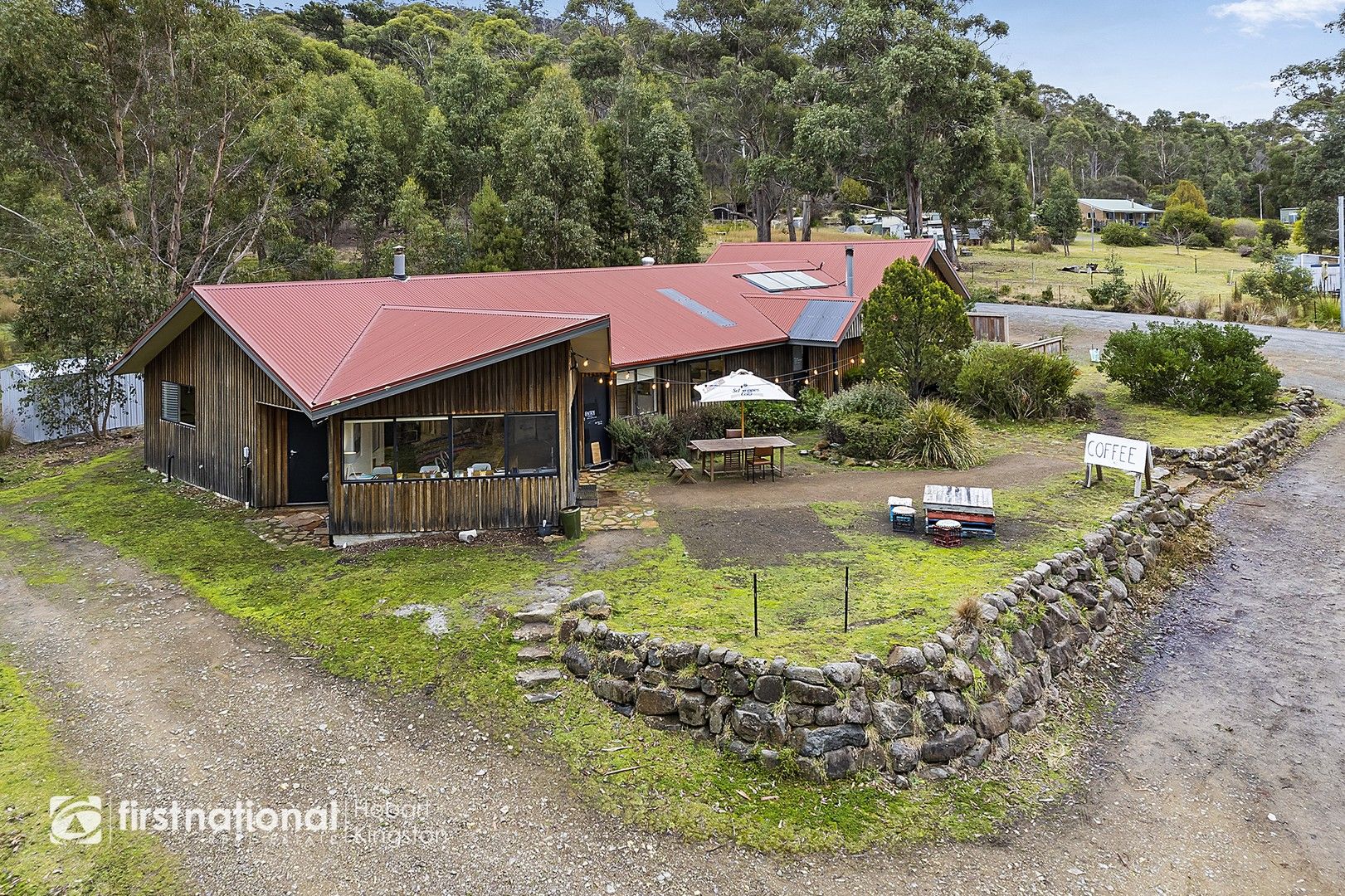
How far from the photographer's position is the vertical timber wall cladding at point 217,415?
1494 cm

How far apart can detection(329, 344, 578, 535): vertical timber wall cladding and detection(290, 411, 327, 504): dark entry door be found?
2335 millimetres

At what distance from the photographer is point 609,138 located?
1464 inches

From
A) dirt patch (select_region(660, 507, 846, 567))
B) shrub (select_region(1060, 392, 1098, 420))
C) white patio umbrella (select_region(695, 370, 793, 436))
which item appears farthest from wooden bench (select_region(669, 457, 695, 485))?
shrub (select_region(1060, 392, 1098, 420))

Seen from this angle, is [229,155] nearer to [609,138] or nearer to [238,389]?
[609,138]

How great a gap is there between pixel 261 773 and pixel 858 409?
14.3 m

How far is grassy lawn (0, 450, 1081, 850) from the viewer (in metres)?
7.59

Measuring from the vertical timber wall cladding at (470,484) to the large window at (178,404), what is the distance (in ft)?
17.4

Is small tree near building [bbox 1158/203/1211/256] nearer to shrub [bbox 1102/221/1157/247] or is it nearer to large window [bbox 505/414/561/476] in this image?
shrub [bbox 1102/221/1157/247]

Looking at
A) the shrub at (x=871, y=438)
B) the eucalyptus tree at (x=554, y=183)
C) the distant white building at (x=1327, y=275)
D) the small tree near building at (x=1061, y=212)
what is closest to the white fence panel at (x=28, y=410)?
the eucalyptus tree at (x=554, y=183)

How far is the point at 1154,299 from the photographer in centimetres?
3747

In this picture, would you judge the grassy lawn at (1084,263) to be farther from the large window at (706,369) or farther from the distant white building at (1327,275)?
the large window at (706,369)

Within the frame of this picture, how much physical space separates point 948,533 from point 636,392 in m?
8.03

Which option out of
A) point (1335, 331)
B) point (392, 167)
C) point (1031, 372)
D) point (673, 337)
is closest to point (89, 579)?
point (673, 337)

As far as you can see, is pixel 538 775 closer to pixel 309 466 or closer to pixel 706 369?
pixel 309 466
